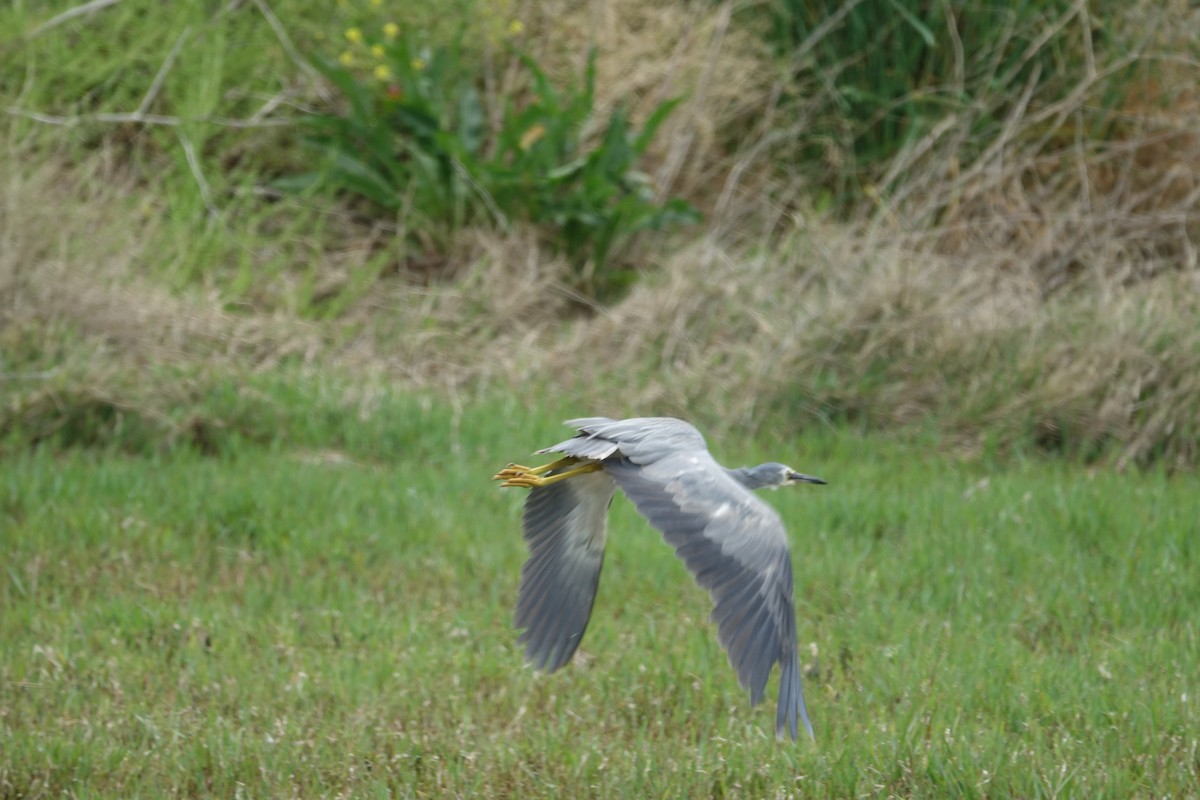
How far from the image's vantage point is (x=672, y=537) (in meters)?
3.29

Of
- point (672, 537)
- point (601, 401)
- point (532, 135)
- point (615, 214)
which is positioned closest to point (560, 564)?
point (672, 537)

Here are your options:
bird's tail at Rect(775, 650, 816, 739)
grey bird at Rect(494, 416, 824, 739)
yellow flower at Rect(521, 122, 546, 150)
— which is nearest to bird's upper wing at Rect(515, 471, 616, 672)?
grey bird at Rect(494, 416, 824, 739)

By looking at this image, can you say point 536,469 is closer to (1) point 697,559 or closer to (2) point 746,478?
(2) point 746,478

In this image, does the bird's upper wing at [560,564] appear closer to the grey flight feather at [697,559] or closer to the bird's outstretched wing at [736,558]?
the grey flight feather at [697,559]

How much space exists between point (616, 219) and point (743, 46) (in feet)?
6.08

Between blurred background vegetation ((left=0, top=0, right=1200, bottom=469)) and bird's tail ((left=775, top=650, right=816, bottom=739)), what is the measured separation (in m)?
3.69

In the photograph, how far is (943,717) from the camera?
4023mm

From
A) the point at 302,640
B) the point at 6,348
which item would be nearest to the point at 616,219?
the point at 6,348

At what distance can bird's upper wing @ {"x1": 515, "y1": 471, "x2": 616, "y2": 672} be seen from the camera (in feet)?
13.0

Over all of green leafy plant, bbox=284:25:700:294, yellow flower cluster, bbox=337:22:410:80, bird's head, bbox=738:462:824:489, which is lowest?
green leafy plant, bbox=284:25:700:294

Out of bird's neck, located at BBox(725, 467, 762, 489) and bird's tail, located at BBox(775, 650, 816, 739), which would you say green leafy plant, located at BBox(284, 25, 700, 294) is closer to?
bird's neck, located at BBox(725, 467, 762, 489)

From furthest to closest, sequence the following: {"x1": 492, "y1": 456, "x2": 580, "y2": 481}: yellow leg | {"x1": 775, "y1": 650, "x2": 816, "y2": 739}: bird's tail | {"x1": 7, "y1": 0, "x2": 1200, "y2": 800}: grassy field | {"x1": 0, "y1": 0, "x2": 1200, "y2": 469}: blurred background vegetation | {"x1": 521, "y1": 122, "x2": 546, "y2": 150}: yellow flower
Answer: {"x1": 521, "y1": 122, "x2": 546, "y2": 150}: yellow flower
{"x1": 0, "y1": 0, "x2": 1200, "y2": 469}: blurred background vegetation
{"x1": 7, "y1": 0, "x2": 1200, "y2": 800}: grassy field
{"x1": 492, "y1": 456, "x2": 580, "y2": 481}: yellow leg
{"x1": 775, "y1": 650, "x2": 816, "y2": 739}: bird's tail

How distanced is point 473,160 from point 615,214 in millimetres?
884

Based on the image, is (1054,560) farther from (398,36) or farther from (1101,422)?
(398,36)
